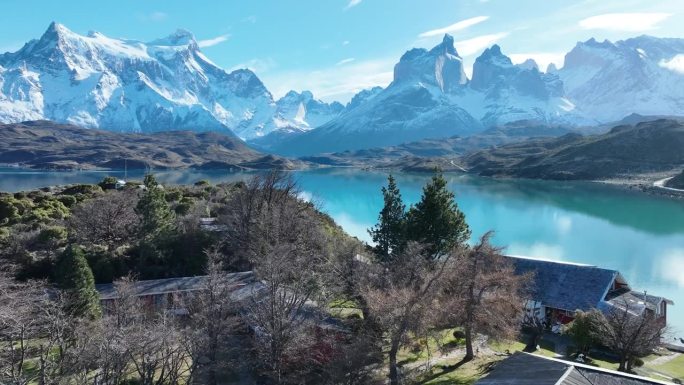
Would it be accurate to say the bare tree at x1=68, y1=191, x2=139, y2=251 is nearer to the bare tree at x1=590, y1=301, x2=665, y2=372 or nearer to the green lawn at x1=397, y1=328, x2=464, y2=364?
the green lawn at x1=397, y1=328, x2=464, y2=364

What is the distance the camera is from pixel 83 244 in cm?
3438

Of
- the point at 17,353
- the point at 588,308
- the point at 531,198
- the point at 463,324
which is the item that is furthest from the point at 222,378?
the point at 531,198

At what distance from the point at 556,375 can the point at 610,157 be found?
159 meters

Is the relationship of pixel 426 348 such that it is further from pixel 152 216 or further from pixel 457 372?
pixel 152 216

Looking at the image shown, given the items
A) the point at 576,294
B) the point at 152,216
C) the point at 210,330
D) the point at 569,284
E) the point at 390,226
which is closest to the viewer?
the point at 210,330

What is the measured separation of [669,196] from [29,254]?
11745cm

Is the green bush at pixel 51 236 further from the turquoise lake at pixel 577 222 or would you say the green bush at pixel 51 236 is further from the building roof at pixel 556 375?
the turquoise lake at pixel 577 222

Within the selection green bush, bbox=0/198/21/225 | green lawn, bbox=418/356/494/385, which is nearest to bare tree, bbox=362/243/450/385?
green lawn, bbox=418/356/494/385

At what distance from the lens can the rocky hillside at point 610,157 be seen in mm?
143625

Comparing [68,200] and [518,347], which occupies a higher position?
[68,200]

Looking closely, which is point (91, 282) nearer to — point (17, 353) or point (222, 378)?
point (17, 353)

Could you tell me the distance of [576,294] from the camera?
30.9 meters

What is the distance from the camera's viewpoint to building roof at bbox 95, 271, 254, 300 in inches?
1096

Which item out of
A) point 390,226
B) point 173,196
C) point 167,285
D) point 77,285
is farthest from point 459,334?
point 173,196
